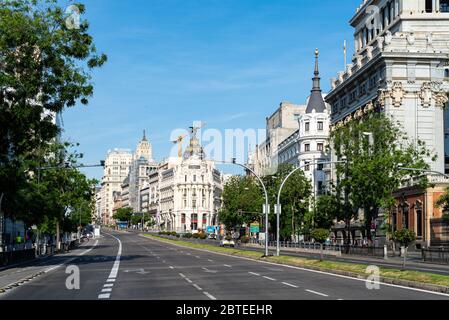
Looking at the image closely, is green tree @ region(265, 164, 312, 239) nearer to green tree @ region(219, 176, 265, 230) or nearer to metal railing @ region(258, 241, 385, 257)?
metal railing @ region(258, 241, 385, 257)

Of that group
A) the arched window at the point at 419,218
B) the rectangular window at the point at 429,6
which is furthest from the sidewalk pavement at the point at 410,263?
the rectangular window at the point at 429,6

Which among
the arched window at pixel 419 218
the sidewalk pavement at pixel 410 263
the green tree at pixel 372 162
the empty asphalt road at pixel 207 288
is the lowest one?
the sidewalk pavement at pixel 410 263

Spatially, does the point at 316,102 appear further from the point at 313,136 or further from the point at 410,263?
the point at 410,263

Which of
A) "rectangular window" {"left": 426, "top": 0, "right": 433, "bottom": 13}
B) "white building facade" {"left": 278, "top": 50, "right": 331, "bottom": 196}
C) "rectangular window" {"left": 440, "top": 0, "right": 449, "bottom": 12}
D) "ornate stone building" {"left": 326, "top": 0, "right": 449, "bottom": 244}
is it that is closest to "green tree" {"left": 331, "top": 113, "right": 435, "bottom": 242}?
"ornate stone building" {"left": 326, "top": 0, "right": 449, "bottom": 244}

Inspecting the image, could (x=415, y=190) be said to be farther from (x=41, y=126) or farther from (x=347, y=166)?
(x=41, y=126)

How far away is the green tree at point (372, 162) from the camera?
61797 mm

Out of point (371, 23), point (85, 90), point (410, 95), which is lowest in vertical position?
point (85, 90)

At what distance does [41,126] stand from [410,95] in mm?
49000

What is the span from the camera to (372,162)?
61469 mm

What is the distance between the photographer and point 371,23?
3676 inches

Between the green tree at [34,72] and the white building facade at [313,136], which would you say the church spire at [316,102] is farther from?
the green tree at [34,72]

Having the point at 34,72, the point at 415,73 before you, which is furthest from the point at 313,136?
the point at 34,72

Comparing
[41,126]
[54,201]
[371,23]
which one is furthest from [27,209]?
[371,23]

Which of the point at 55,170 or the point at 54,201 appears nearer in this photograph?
the point at 54,201
